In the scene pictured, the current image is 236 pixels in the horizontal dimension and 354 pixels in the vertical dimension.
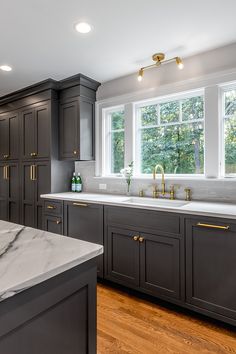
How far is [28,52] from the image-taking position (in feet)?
8.45

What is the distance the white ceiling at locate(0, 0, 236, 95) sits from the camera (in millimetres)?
1874

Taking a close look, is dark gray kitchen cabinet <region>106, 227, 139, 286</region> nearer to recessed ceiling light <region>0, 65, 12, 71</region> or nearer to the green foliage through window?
the green foliage through window

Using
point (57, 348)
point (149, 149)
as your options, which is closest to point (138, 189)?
point (149, 149)

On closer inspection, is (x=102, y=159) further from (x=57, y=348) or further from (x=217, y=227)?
(x=57, y=348)

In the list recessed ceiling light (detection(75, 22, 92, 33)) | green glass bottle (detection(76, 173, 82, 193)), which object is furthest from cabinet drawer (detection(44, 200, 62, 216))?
recessed ceiling light (detection(75, 22, 92, 33))

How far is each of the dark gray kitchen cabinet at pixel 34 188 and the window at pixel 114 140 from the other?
2.88 ft

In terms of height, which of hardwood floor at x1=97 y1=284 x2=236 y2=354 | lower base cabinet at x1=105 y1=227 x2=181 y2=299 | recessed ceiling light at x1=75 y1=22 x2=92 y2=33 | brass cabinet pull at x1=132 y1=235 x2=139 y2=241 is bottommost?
hardwood floor at x1=97 y1=284 x2=236 y2=354

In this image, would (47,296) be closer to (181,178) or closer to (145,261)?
(145,261)

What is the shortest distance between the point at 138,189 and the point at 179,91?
1274 mm

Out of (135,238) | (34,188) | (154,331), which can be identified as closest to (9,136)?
(34,188)

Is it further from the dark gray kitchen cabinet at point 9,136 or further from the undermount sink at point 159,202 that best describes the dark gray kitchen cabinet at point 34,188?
the undermount sink at point 159,202

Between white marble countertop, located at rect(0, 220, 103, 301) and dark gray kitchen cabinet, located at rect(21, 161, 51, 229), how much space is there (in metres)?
2.27

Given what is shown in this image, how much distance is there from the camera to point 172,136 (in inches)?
117

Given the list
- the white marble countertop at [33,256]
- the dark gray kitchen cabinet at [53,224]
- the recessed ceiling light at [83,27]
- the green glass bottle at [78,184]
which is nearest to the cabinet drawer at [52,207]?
the dark gray kitchen cabinet at [53,224]
